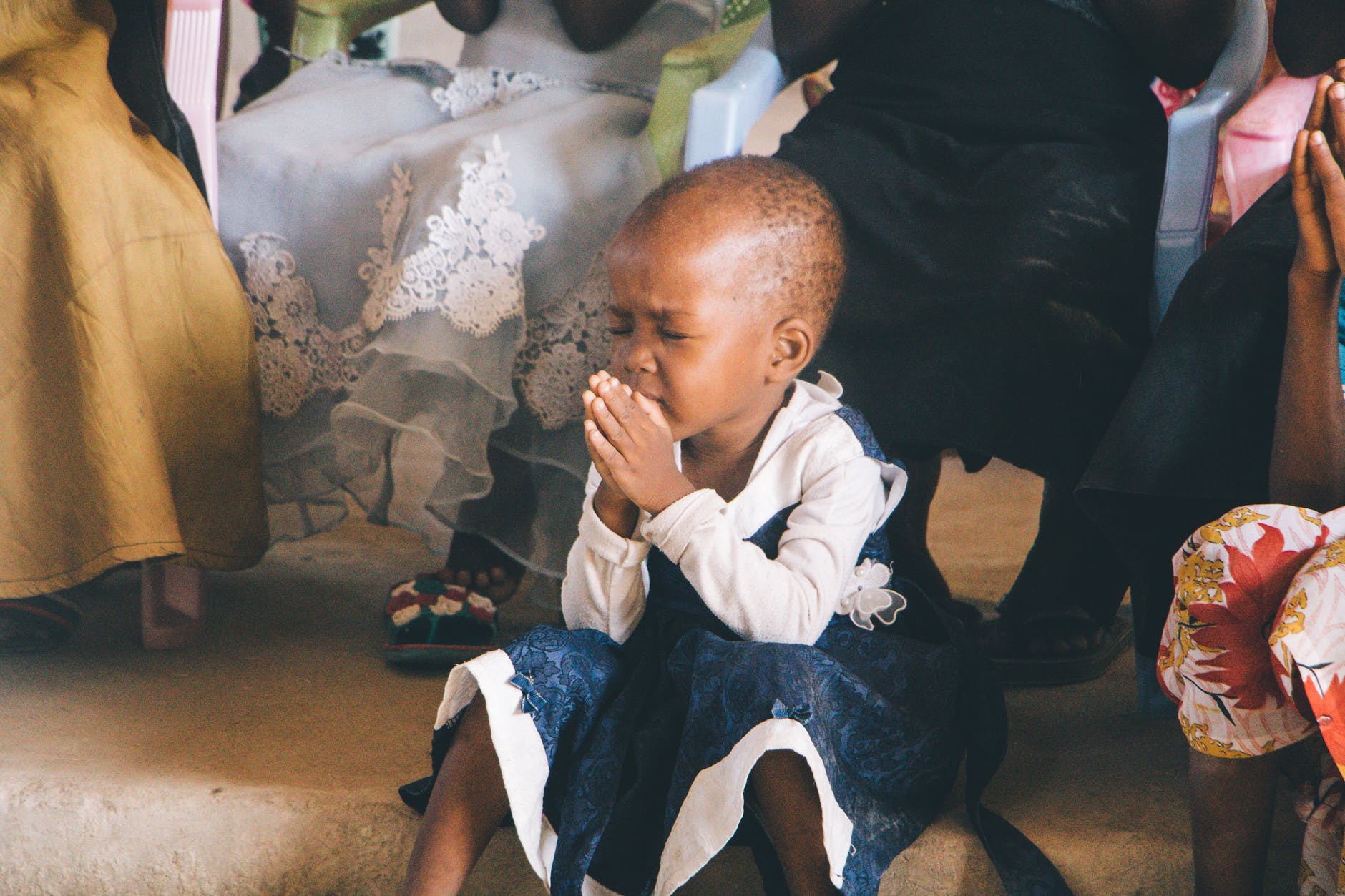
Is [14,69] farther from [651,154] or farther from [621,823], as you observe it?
[621,823]

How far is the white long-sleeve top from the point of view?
1.21 metres

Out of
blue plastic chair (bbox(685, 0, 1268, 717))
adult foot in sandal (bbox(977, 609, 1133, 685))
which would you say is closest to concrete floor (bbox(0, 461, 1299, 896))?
adult foot in sandal (bbox(977, 609, 1133, 685))

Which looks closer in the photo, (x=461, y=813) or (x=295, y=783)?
(x=461, y=813)

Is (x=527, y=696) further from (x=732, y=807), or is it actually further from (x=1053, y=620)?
(x=1053, y=620)

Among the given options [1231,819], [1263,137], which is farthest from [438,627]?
[1263,137]

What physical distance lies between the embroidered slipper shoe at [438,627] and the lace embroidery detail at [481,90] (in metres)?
0.90

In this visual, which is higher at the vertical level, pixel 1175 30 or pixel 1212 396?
pixel 1175 30

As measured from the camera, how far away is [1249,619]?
105 centimetres

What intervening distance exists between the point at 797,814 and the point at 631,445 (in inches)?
15.8

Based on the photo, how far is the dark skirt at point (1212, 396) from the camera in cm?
129

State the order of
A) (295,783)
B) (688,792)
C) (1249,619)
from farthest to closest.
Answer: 1. (295,783)
2. (688,792)
3. (1249,619)

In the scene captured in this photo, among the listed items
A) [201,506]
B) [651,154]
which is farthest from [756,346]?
[201,506]

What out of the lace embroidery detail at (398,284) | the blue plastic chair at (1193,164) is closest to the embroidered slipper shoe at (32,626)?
the lace embroidery detail at (398,284)

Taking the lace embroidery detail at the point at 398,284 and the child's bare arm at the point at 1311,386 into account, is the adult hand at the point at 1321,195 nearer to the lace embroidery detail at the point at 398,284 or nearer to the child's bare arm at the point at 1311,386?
the child's bare arm at the point at 1311,386
